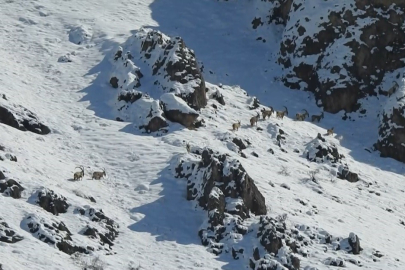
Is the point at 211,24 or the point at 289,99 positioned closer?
the point at 289,99

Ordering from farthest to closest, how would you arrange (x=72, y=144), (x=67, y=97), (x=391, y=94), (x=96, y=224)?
(x=391, y=94) < (x=67, y=97) < (x=72, y=144) < (x=96, y=224)

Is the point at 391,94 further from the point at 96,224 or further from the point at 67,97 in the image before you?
the point at 96,224

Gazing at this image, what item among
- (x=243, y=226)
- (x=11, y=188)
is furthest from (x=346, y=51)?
(x=11, y=188)

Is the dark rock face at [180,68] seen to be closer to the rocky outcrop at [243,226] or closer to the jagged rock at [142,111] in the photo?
the jagged rock at [142,111]

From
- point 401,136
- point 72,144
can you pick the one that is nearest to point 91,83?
point 72,144

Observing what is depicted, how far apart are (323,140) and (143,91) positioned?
835 cm

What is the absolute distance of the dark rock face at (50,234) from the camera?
86.2ft

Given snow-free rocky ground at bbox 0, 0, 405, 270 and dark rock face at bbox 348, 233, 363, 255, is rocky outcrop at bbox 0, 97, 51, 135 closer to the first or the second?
snow-free rocky ground at bbox 0, 0, 405, 270

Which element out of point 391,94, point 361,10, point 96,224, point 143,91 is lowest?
point 96,224

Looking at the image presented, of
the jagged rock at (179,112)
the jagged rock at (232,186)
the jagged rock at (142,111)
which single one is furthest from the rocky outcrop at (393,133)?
the jagged rock at (232,186)

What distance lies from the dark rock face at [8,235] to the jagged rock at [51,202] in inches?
85.1

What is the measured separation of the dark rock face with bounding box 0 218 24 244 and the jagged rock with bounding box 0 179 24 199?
6.82ft

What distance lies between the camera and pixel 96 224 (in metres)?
28.2

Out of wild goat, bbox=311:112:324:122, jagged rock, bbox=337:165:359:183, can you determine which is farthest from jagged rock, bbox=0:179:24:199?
wild goat, bbox=311:112:324:122
